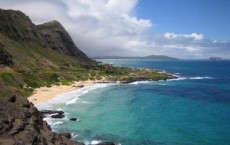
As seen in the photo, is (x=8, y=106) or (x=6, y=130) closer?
(x=6, y=130)

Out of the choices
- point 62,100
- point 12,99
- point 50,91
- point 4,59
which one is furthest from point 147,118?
point 4,59

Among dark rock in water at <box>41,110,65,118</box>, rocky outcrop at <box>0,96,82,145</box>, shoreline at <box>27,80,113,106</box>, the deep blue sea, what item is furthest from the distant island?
the deep blue sea

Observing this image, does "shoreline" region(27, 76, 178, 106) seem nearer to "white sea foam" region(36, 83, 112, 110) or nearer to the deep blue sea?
"white sea foam" region(36, 83, 112, 110)

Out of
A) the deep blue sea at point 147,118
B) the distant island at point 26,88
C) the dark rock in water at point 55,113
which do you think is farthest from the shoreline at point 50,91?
the dark rock in water at point 55,113

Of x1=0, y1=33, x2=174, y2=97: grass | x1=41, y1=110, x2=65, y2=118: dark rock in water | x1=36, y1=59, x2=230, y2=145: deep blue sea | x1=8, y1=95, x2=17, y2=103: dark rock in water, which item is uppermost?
x1=8, y1=95, x2=17, y2=103: dark rock in water

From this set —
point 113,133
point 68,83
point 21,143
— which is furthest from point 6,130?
point 68,83

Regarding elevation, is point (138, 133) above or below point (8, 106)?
below

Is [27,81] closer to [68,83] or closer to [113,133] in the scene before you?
[68,83]

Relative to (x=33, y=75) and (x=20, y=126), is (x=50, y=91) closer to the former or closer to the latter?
(x=33, y=75)
